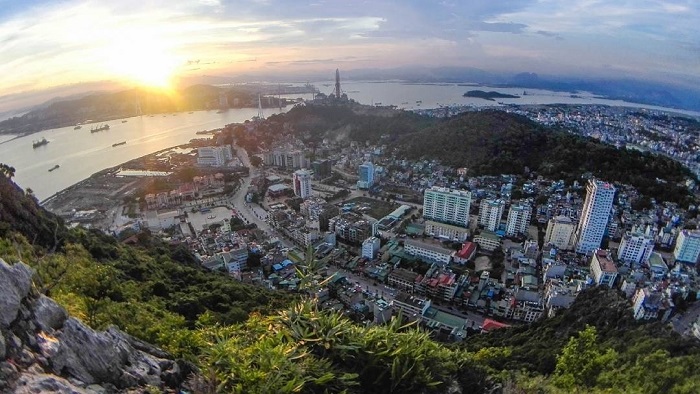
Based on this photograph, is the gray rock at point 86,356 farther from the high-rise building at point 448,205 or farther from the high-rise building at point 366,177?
the high-rise building at point 366,177

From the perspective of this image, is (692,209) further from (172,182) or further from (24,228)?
(172,182)

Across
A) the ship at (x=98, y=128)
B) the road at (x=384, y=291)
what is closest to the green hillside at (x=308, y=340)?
the road at (x=384, y=291)

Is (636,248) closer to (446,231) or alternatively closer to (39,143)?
(446,231)

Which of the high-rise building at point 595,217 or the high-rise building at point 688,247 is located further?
the high-rise building at point 595,217

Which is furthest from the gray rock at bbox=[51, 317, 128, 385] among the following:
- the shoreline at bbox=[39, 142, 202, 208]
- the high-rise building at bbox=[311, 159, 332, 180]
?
the high-rise building at bbox=[311, 159, 332, 180]

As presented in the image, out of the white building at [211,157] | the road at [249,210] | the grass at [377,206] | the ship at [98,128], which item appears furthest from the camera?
the ship at [98,128]

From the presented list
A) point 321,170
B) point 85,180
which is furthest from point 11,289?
point 85,180

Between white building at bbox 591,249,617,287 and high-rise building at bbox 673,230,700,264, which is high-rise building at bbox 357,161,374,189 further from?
high-rise building at bbox 673,230,700,264
